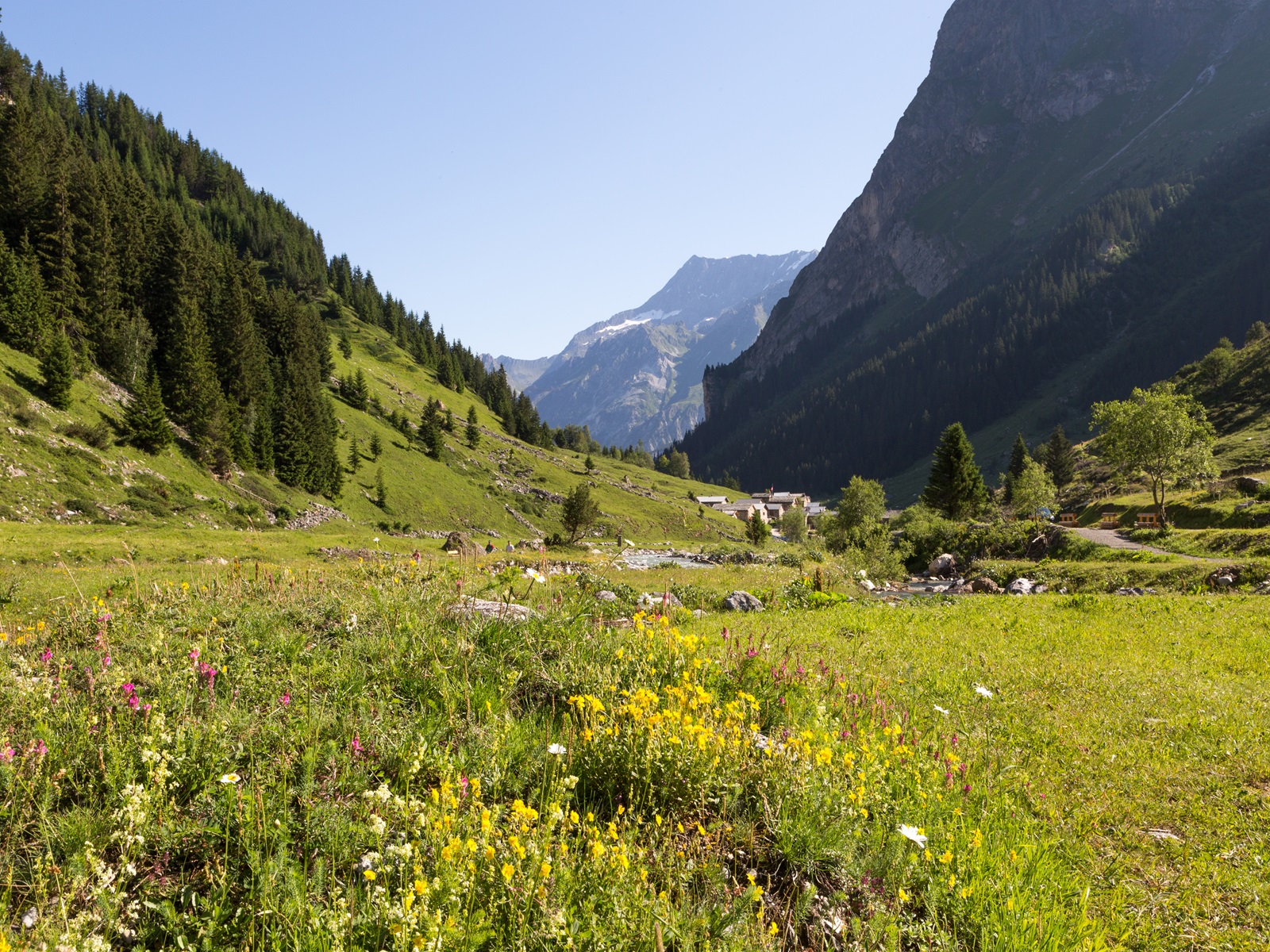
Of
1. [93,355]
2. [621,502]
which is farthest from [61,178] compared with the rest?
[621,502]

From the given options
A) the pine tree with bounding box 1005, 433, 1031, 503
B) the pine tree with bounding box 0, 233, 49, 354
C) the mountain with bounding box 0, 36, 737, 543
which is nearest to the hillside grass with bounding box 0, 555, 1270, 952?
the mountain with bounding box 0, 36, 737, 543

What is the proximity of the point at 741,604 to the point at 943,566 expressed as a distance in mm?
28640

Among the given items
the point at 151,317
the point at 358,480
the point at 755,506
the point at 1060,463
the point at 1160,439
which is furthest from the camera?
the point at 755,506

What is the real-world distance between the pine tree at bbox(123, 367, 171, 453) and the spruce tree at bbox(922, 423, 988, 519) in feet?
211

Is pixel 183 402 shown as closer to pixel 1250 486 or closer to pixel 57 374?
pixel 57 374

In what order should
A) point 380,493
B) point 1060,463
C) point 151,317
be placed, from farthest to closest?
point 1060,463
point 380,493
point 151,317

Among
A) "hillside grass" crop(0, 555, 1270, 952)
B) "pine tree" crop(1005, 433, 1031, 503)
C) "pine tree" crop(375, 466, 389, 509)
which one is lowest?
"hillside grass" crop(0, 555, 1270, 952)

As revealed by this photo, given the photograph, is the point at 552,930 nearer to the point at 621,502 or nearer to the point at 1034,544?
the point at 1034,544

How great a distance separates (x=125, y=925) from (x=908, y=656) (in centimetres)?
1159

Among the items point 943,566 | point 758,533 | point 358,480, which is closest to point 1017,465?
point 758,533

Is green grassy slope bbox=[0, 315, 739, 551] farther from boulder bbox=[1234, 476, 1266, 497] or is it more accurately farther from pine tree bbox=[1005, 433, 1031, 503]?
boulder bbox=[1234, 476, 1266, 497]

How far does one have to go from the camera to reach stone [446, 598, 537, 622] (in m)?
7.93

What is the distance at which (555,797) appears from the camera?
156 inches

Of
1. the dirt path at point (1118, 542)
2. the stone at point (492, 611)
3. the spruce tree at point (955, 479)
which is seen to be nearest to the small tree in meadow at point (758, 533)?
the spruce tree at point (955, 479)
